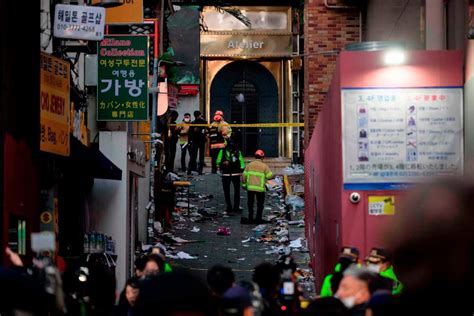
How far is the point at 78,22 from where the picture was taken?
15.5 meters

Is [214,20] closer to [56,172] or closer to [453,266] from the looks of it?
[56,172]

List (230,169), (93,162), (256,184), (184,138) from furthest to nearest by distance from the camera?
1. (184,138)
2. (230,169)
3. (256,184)
4. (93,162)

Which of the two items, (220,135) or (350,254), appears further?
(220,135)

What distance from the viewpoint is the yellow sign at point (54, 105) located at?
14039 millimetres

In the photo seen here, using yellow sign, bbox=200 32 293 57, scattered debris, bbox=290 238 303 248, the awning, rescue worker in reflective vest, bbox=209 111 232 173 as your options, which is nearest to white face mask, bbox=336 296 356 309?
the awning

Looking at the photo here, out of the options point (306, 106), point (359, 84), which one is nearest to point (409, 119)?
point (359, 84)

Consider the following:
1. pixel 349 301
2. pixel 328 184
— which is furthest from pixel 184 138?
pixel 349 301

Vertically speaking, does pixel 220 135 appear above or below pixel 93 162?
above

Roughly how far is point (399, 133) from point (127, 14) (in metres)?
7.30

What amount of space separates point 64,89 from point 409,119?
4.76m

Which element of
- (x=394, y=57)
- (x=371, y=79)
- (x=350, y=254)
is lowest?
(x=350, y=254)

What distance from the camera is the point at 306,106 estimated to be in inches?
1061

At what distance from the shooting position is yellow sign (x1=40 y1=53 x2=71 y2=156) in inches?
553

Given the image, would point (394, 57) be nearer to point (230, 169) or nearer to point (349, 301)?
point (349, 301)
